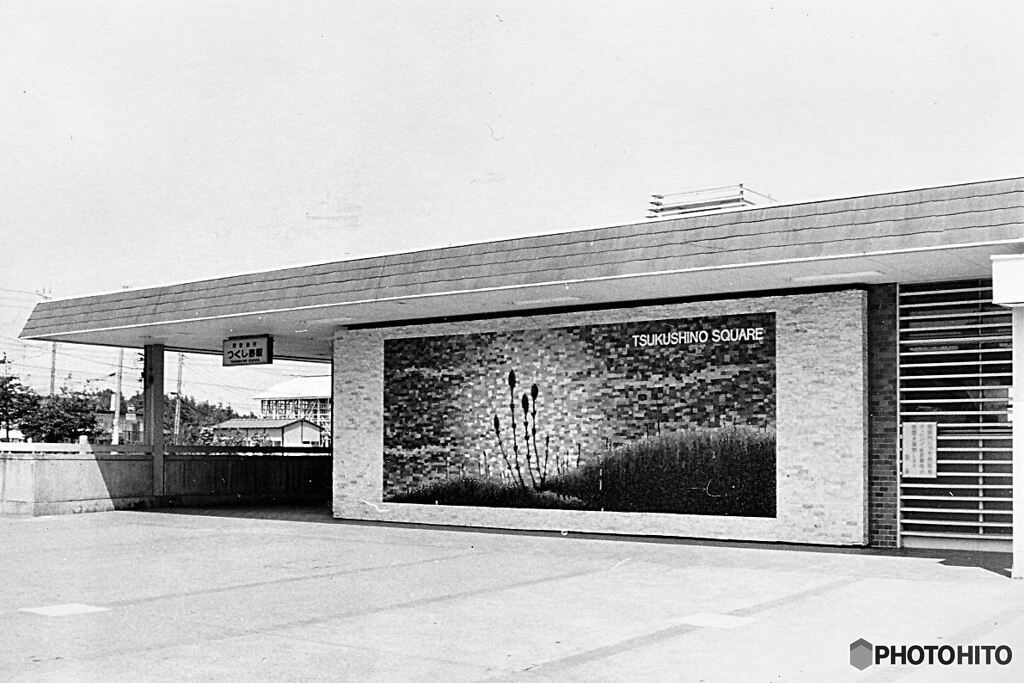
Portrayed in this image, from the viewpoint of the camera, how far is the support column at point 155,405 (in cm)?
2416

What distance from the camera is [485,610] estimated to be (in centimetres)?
1021

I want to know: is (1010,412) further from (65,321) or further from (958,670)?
(65,321)

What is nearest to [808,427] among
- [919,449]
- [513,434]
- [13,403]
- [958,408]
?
[919,449]

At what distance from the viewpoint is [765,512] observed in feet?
51.4

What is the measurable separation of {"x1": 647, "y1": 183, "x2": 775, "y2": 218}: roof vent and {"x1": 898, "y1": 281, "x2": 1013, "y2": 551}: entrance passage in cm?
273

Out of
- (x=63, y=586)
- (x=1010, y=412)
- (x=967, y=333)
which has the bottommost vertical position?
(x=63, y=586)

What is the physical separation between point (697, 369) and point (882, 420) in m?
2.57

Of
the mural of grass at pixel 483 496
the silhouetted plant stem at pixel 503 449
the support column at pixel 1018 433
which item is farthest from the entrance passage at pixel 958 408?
the silhouetted plant stem at pixel 503 449

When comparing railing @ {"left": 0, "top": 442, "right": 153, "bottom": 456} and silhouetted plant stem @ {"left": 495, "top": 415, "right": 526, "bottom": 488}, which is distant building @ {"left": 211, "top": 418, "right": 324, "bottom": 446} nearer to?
railing @ {"left": 0, "top": 442, "right": 153, "bottom": 456}

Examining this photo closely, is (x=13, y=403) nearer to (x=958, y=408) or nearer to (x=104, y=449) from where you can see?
(x=104, y=449)

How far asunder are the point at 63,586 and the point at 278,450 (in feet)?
50.0

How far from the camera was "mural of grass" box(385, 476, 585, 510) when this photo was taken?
1789 cm

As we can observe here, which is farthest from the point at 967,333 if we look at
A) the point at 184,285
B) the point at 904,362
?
the point at 184,285

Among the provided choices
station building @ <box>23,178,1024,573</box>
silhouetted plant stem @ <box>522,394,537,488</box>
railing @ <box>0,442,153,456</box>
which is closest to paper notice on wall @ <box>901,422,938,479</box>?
station building @ <box>23,178,1024,573</box>
